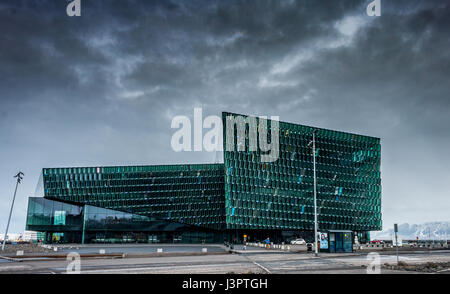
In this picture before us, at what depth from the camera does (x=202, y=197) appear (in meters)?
102

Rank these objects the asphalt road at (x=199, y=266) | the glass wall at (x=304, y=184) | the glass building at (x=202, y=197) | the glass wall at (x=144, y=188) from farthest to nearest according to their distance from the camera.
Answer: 1. the glass wall at (x=144, y=188)
2. the glass building at (x=202, y=197)
3. the glass wall at (x=304, y=184)
4. the asphalt road at (x=199, y=266)

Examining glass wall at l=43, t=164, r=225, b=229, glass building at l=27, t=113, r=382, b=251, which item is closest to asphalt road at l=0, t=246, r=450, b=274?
glass building at l=27, t=113, r=382, b=251

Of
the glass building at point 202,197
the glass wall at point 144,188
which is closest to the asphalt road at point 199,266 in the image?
the glass building at point 202,197

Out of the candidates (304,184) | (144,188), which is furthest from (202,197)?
(304,184)

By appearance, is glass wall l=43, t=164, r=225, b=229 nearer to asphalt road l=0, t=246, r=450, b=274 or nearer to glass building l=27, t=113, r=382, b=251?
glass building l=27, t=113, r=382, b=251

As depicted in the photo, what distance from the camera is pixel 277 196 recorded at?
98.3 m

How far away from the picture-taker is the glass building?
322ft

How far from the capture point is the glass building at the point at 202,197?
9800 centimetres

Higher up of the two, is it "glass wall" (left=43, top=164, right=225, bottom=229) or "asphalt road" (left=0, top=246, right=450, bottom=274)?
"glass wall" (left=43, top=164, right=225, bottom=229)

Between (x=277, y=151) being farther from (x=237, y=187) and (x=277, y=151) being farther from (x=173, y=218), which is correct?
(x=173, y=218)

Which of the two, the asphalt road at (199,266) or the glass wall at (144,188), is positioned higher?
the glass wall at (144,188)

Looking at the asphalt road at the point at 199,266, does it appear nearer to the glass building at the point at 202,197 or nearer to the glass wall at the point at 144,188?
the glass building at the point at 202,197

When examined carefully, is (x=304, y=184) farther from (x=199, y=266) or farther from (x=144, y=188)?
(x=199, y=266)
